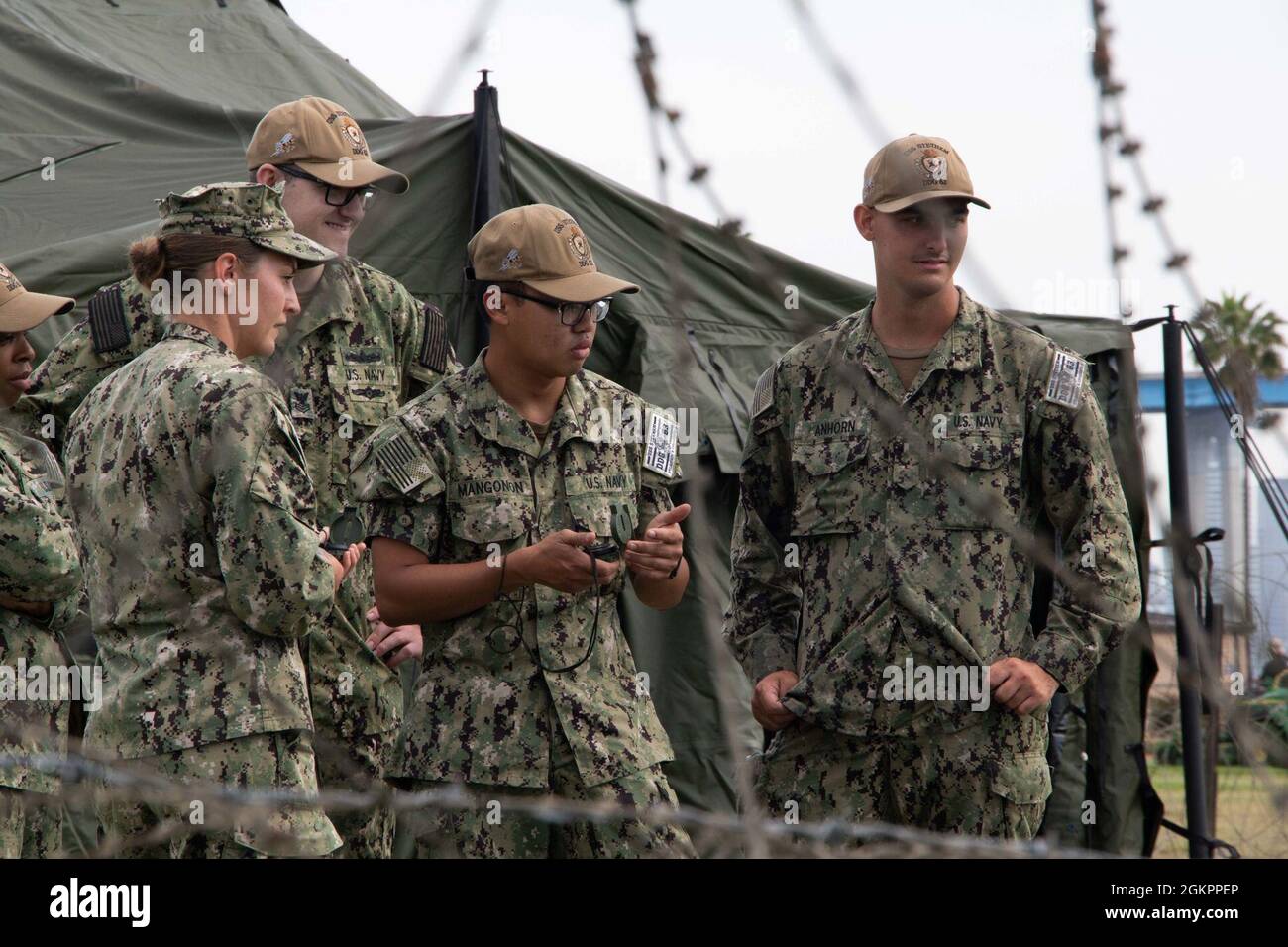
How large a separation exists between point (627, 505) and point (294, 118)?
4.51ft

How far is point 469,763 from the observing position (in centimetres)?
317

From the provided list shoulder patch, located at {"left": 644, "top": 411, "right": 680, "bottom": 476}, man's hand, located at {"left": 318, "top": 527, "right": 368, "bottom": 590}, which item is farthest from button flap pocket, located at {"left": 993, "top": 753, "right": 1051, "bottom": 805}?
man's hand, located at {"left": 318, "top": 527, "right": 368, "bottom": 590}

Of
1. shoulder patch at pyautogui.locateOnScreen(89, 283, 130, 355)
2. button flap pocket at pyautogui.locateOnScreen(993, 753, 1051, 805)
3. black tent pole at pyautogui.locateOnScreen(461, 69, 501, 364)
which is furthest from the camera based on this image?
black tent pole at pyautogui.locateOnScreen(461, 69, 501, 364)

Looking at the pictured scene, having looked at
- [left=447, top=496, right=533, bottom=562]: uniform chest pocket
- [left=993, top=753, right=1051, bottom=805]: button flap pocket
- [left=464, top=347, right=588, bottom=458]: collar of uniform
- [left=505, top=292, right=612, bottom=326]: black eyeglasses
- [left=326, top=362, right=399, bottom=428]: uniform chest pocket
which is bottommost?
[left=993, top=753, right=1051, bottom=805]: button flap pocket

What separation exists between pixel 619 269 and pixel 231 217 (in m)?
2.53

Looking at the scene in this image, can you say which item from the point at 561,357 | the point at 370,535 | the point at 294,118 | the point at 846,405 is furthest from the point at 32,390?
the point at 846,405

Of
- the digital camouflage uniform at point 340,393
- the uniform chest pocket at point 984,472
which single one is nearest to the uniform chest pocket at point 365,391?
the digital camouflage uniform at point 340,393

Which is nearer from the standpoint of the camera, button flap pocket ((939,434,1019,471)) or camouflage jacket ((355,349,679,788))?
camouflage jacket ((355,349,679,788))

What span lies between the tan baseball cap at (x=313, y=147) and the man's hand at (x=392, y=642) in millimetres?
1044

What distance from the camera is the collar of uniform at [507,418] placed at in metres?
3.35

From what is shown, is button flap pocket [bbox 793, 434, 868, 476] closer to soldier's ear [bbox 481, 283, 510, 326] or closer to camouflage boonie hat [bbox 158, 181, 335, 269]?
soldier's ear [bbox 481, 283, 510, 326]

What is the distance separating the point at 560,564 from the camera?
10.2 ft

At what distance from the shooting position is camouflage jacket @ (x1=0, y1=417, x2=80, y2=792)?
3.35 m

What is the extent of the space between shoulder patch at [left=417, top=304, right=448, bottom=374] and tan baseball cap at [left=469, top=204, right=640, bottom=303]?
0.66 metres
